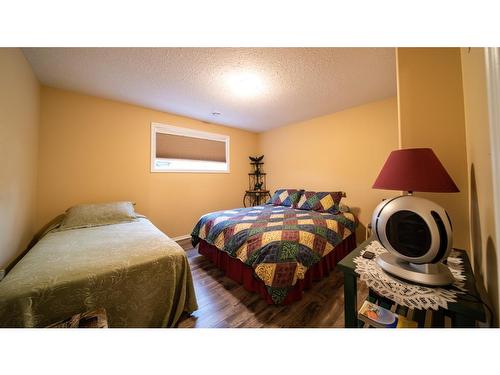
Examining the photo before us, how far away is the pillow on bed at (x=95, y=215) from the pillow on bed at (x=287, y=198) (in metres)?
2.36

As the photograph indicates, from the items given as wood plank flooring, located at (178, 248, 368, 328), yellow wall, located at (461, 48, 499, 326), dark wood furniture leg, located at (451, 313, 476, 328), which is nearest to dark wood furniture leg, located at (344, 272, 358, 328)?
dark wood furniture leg, located at (451, 313, 476, 328)

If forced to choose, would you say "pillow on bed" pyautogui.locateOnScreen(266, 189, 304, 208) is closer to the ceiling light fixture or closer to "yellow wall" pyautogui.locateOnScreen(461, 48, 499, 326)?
the ceiling light fixture

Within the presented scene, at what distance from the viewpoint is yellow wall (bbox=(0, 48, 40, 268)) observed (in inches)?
48.6

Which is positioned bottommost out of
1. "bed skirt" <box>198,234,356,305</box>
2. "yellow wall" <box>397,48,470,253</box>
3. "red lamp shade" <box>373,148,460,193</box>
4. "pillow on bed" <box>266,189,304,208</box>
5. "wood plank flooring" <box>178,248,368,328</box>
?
"wood plank flooring" <box>178,248,368,328</box>

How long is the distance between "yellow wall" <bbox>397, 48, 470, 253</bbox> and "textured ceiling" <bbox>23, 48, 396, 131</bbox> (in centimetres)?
56

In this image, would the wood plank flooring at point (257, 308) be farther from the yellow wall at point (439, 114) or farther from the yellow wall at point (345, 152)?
the yellow wall at point (345, 152)

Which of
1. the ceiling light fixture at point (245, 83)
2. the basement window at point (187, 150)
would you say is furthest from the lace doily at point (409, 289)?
the basement window at point (187, 150)

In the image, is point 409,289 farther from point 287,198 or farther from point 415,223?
point 287,198

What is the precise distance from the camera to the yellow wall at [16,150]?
4.05ft

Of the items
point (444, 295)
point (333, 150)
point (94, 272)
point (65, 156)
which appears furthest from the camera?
point (333, 150)
